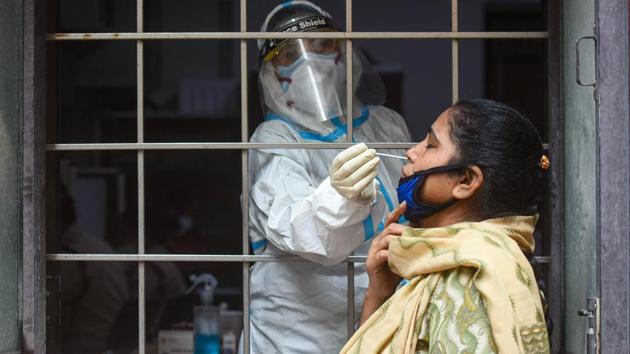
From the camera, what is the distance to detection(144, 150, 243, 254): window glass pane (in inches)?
223

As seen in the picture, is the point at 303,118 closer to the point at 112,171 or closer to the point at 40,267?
the point at 40,267

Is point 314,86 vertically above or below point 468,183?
above

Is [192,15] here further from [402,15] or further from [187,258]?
[187,258]

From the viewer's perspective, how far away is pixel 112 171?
5.70 meters

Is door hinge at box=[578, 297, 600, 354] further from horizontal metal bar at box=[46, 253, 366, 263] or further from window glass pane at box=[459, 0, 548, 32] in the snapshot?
window glass pane at box=[459, 0, 548, 32]

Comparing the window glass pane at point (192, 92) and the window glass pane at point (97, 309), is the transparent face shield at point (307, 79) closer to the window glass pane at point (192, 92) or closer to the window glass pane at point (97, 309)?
the window glass pane at point (97, 309)

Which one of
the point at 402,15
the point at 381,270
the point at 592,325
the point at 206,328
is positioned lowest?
the point at 206,328

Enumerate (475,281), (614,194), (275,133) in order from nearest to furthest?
(475,281) < (614,194) < (275,133)

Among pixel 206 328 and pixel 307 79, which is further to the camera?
pixel 206 328

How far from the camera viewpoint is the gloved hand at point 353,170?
196 centimetres

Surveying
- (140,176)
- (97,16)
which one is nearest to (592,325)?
(140,176)

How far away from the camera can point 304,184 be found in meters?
2.47

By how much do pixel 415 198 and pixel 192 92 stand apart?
4223mm

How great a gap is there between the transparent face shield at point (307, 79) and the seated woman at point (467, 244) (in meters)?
0.75
